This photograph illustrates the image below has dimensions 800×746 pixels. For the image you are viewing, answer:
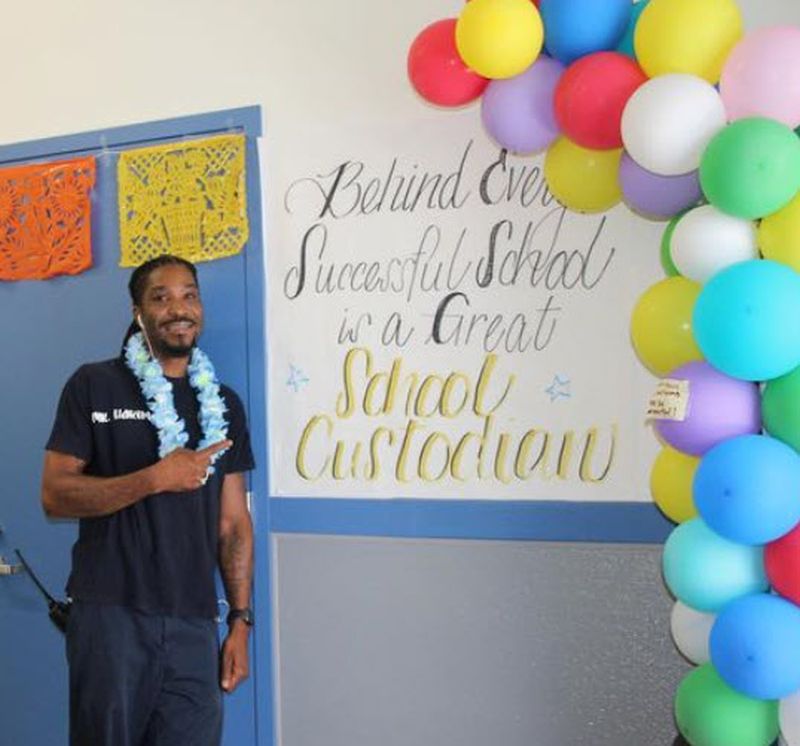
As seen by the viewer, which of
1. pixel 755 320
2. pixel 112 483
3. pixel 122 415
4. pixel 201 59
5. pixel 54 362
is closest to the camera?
pixel 755 320

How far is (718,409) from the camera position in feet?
5.50

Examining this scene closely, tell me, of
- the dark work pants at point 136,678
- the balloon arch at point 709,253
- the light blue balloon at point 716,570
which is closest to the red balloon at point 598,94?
the balloon arch at point 709,253

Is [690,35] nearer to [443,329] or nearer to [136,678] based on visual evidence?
[443,329]

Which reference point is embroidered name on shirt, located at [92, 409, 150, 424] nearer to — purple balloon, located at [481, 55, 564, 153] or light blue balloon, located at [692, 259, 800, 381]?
purple balloon, located at [481, 55, 564, 153]

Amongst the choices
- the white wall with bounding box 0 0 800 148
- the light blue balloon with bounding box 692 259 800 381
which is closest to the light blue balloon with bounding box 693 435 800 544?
the light blue balloon with bounding box 692 259 800 381

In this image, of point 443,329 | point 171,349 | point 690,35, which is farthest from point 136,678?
point 690,35

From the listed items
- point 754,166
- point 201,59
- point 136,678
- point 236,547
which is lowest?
point 136,678

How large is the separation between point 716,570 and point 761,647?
14cm

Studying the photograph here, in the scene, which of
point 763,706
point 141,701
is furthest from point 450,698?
point 763,706

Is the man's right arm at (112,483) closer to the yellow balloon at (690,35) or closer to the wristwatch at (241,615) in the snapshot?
the wristwatch at (241,615)

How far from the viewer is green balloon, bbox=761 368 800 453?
1.61 metres

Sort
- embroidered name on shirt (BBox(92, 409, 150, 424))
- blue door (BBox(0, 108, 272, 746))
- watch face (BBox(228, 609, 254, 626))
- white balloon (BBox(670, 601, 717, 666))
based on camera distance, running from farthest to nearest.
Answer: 1. blue door (BBox(0, 108, 272, 746))
2. watch face (BBox(228, 609, 254, 626))
3. embroidered name on shirt (BBox(92, 409, 150, 424))
4. white balloon (BBox(670, 601, 717, 666))

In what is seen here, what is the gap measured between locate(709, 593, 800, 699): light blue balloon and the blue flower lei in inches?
47.5

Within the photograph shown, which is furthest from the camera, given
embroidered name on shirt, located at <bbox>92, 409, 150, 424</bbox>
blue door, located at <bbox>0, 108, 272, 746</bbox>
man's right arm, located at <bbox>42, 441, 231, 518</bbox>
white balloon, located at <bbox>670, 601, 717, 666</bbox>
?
blue door, located at <bbox>0, 108, 272, 746</bbox>
